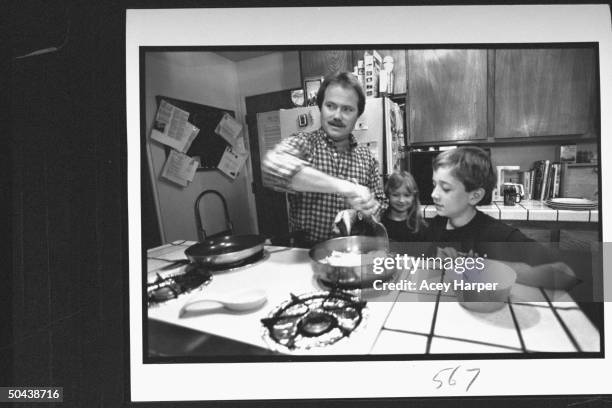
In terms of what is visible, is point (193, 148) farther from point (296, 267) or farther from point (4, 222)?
point (4, 222)

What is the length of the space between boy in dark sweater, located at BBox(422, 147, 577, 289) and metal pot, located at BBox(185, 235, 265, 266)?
0.56m

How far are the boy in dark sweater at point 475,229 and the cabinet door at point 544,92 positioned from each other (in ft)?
0.49

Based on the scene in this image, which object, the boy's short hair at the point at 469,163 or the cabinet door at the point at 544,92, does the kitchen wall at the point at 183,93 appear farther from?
the cabinet door at the point at 544,92

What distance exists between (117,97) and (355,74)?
2.62 ft

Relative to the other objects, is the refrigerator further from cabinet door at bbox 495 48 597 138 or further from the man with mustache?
cabinet door at bbox 495 48 597 138

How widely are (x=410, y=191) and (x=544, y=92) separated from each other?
53 centimetres

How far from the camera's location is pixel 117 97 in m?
1.26

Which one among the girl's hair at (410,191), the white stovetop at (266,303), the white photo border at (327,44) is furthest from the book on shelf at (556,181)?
the white stovetop at (266,303)

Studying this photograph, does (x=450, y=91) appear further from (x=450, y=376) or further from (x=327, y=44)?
(x=450, y=376)

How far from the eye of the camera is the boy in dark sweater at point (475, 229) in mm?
1201

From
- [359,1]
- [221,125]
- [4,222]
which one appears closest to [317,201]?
[221,125]

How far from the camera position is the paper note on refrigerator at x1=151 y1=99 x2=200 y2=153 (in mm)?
1231

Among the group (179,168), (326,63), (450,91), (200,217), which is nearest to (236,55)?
(326,63)

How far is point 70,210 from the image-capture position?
4.10 feet
